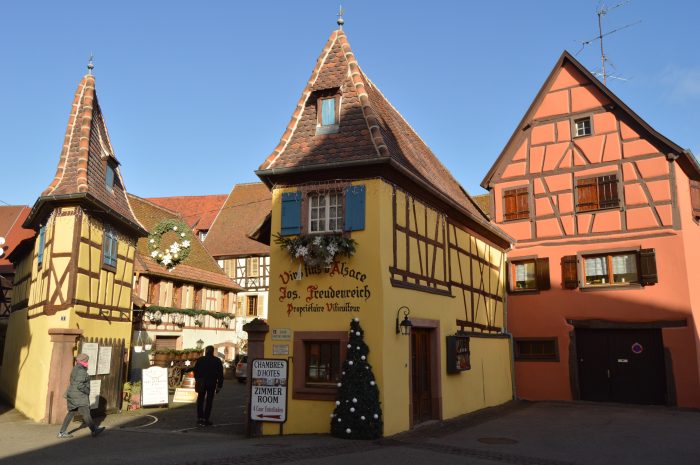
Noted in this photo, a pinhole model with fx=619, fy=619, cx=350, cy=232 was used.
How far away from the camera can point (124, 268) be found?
60.8 ft

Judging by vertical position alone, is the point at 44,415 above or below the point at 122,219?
below

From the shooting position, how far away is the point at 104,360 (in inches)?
642

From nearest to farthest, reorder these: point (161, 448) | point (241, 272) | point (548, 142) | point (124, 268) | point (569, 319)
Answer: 1. point (161, 448)
2. point (124, 268)
3. point (569, 319)
4. point (548, 142)
5. point (241, 272)

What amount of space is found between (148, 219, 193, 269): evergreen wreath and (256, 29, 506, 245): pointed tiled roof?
1499 centimetres

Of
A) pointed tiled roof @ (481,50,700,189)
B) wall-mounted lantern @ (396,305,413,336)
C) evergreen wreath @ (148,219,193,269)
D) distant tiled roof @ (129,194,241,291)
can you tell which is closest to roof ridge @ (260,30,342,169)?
wall-mounted lantern @ (396,305,413,336)

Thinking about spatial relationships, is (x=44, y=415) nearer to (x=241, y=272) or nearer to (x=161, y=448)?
(x=161, y=448)

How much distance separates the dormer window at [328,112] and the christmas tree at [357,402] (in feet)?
16.8

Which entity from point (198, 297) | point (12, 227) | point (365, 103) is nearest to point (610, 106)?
point (365, 103)

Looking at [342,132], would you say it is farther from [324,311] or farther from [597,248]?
[597,248]

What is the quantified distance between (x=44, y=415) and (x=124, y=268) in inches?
204

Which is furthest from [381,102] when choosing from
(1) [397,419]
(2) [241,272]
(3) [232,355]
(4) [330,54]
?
(2) [241,272]

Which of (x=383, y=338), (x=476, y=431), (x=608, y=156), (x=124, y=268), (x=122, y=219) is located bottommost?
(x=476, y=431)

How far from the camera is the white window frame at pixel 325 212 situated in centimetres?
1323

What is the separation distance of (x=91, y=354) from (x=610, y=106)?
58.2 feet
